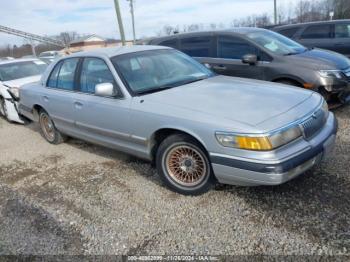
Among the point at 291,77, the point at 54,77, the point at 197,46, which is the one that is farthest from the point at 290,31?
the point at 54,77

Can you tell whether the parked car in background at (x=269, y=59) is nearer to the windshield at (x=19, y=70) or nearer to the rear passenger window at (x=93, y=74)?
the rear passenger window at (x=93, y=74)

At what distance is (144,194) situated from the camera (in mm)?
3820

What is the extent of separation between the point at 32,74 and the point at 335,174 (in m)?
7.31

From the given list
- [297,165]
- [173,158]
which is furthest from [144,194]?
[297,165]

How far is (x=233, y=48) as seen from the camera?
6.52m

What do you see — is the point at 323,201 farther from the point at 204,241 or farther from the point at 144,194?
the point at 144,194

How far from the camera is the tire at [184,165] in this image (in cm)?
342

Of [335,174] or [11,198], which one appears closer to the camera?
[335,174]

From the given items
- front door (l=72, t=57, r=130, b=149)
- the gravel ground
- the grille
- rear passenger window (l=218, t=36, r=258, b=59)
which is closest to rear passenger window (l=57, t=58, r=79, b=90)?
front door (l=72, t=57, r=130, b=149)

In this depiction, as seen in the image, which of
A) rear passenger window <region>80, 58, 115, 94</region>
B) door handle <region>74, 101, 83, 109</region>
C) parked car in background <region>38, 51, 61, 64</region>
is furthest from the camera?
parked car in background <region>38, 51, 61, 64</region>

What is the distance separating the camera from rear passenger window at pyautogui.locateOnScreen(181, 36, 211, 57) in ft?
22.7

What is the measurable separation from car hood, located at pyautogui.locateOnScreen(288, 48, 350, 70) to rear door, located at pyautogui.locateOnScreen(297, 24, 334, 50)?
12.7 feet

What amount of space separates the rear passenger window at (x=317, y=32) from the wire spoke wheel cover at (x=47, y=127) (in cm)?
778

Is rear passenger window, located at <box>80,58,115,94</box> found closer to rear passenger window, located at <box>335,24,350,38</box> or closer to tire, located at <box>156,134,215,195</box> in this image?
tire, located at <box>156,134,215,195</box>
